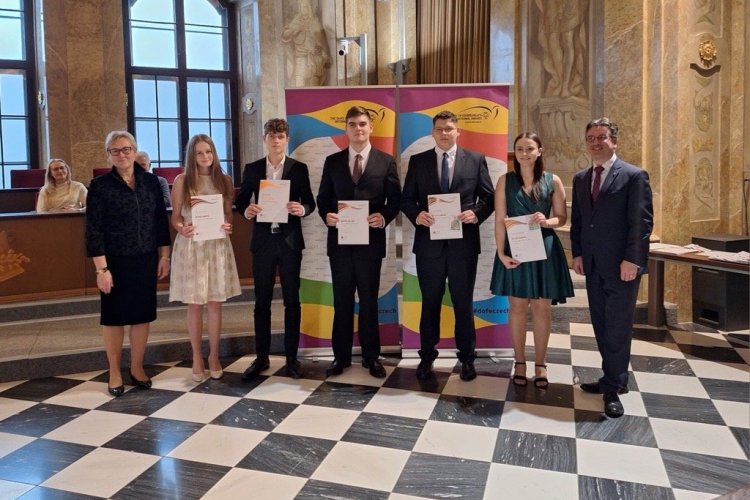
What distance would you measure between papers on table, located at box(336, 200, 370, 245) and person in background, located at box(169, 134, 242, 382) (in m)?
0.70

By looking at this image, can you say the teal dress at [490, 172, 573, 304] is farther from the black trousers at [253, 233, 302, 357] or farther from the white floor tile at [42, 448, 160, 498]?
the white floor tile at [42, 448, 160, 498]

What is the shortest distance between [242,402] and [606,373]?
2.03 meters

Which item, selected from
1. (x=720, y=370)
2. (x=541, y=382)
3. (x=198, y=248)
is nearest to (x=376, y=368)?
Answer: (x=541, y=382)

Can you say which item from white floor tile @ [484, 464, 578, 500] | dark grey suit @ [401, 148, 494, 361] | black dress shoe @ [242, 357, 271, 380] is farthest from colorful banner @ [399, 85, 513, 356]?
white floor tile @ [484, 464, 578, 500]

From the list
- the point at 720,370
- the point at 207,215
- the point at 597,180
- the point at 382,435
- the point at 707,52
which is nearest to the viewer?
the point at 382,435

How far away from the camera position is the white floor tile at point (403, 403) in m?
3.70

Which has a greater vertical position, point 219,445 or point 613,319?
point 613,319

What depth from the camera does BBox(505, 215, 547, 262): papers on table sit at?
3816mm

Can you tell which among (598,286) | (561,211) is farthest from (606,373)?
(561,211)

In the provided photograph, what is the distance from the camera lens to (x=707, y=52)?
582 cm

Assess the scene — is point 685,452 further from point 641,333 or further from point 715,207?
point 715,207

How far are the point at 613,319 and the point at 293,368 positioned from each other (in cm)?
196

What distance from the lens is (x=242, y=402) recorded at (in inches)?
153

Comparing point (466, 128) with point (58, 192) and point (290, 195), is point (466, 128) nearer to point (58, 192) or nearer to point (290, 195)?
point (290, 195)
